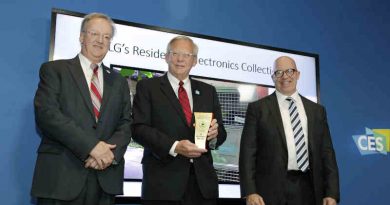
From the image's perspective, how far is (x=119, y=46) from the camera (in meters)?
3.27

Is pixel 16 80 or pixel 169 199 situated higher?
pixel 16 80

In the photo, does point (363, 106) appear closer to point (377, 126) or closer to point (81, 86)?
point (377, 126)

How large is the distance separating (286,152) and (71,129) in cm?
135

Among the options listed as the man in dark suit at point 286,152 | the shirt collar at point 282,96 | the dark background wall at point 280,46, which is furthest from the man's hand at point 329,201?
the dark background wall at point 280,46

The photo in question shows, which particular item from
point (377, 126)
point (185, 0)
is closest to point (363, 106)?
point (377, 126)

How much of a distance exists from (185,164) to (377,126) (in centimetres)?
305

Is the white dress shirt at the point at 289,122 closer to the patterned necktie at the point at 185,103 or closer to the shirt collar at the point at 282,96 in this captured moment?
the shirt collar at the point at 282,96

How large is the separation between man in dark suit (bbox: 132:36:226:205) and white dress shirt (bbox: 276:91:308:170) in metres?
0.45

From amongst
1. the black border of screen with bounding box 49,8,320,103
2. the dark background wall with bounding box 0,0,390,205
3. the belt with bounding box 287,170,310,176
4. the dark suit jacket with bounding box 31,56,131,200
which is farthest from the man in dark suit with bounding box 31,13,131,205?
the belt with bounding box 287,170,310,176

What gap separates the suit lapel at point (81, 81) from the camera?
6.92 ft

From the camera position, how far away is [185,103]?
2.48m

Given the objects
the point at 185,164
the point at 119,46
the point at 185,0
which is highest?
the point at 185,0

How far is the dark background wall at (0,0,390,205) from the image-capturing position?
2885mm

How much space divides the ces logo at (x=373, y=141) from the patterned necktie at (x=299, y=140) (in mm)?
A: 1988
